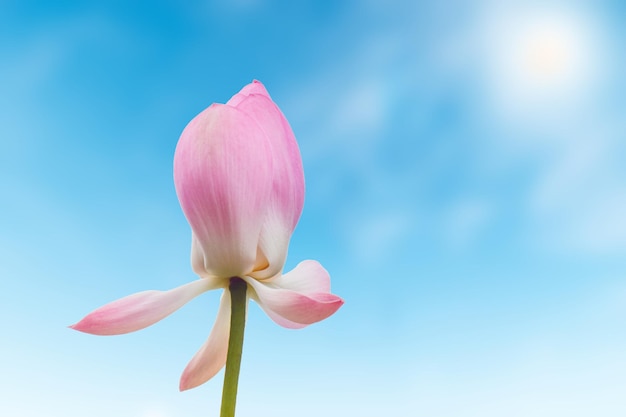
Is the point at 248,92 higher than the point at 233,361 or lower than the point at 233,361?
higher

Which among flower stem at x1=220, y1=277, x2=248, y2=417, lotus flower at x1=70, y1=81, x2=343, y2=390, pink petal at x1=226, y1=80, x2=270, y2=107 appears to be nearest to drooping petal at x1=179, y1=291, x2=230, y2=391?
lotus flower at x1=70, y1=81, x2=343, y2=390

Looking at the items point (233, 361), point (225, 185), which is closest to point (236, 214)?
point (225, 185)

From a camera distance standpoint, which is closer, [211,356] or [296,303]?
[296,303]

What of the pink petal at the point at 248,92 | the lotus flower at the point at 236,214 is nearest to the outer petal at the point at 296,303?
the lotus flower at the point at 236,214

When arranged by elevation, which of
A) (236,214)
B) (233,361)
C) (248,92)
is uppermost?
(248,92)

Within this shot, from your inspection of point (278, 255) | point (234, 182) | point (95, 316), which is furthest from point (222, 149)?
point (95, 316)

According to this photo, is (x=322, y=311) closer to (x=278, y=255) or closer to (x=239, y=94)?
(x=278, y=255)

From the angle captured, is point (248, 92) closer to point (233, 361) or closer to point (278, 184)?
point (278, 184)

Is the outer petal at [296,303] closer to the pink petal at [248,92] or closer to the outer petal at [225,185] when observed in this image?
the outer petal at [225,185]
